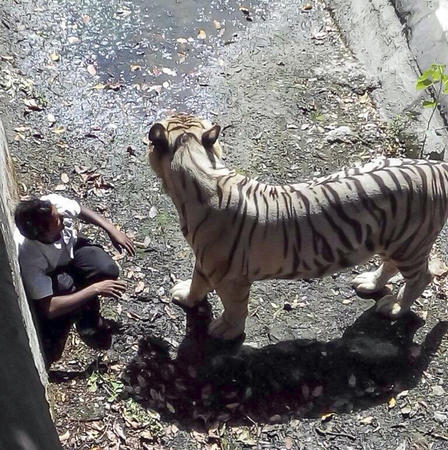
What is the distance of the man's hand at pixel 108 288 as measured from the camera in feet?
17.1

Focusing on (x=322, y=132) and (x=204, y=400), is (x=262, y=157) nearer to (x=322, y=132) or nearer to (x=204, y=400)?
(x=322, y=132)

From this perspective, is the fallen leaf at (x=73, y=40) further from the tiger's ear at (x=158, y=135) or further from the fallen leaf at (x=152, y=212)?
the tiger's ear at (x=158, y=135)

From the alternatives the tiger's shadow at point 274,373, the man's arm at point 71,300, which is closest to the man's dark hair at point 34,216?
the man's arm at point 71,300

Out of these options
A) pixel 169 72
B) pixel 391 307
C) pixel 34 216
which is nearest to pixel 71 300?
pixel 34 216

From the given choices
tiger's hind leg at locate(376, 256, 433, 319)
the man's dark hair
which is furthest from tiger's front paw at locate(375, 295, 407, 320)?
the man's dark hair

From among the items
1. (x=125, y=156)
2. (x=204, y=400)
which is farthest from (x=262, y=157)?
(x=204, y=400)

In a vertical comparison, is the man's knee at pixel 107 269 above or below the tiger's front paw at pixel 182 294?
above

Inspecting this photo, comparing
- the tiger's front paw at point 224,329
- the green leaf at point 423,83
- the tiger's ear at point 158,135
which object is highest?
the tiger's ear at point 158,135

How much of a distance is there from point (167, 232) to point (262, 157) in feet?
3.48

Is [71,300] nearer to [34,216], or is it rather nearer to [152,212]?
[34,216]

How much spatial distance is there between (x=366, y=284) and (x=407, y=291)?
32 centimetres

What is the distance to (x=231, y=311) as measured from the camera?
5133mm

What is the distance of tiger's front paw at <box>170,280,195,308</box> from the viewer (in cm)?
541

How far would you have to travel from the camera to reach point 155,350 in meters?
5.28
